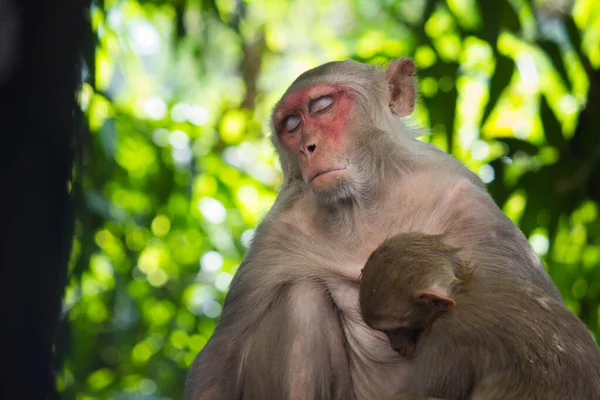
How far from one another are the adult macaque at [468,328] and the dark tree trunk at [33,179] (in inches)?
83.2

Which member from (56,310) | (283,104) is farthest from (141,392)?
(56,310)

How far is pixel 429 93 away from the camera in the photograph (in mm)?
5938

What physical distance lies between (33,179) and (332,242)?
2.94 meters

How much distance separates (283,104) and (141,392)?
13.3 ft

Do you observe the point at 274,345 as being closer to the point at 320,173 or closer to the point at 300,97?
the point at 320,173

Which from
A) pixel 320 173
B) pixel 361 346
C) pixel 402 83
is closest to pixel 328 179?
pixel 320 173

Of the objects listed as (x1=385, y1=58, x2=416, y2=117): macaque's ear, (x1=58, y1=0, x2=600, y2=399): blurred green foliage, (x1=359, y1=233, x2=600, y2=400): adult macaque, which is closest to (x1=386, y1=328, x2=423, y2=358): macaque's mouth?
(x1=359, y1=233, x2=600, y2=400): adult macaque

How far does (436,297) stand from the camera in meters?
2.93

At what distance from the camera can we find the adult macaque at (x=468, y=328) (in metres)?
2.66

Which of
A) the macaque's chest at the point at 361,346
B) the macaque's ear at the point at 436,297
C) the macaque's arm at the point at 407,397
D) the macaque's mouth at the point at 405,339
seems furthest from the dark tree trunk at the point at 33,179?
the macaque's chest at the point at 361,346

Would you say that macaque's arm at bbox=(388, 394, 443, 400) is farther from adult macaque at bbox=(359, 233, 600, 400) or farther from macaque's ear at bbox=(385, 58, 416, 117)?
macaque's ear at bbox=(385, 58, 416, 117)

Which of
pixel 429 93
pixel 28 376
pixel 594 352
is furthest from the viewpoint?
pixel 429 93

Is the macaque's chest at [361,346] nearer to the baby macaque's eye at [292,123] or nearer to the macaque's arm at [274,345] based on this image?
the macaque's arm at [274,345]

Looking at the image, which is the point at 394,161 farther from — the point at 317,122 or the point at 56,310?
the point at 56,310
